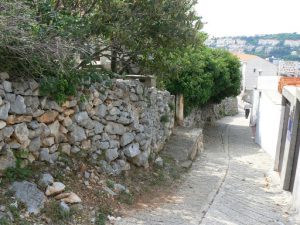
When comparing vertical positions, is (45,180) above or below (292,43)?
below

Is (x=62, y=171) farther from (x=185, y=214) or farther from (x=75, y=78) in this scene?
(x=185, y=214)

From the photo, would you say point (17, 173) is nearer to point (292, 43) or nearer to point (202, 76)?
point (202, 76)

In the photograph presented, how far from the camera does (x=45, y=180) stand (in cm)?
611

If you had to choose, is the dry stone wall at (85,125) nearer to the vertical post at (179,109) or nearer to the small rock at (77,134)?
the small rock at (77,134)

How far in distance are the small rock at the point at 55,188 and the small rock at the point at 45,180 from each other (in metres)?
0.07

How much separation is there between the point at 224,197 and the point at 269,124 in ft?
27.4

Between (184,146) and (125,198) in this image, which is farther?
(184,146)

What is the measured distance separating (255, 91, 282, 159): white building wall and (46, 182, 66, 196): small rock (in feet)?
32.0

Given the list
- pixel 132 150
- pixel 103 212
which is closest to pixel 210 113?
pixel 132 150

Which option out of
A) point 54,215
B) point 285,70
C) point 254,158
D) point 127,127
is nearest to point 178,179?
point 127,127

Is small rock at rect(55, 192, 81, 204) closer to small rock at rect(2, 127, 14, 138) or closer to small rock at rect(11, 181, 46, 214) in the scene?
small rock at rect(11, 181, 46, 214)

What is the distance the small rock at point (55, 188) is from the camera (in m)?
5.96

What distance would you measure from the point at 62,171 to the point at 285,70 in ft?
117

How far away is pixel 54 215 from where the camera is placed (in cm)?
568
